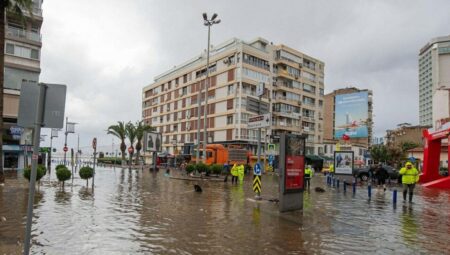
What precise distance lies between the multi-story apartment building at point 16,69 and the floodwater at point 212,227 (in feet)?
80.9

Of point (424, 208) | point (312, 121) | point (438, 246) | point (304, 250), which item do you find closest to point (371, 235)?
point (438, 246)

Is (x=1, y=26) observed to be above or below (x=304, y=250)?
above

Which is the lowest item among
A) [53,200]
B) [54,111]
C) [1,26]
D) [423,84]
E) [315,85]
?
[53,200]

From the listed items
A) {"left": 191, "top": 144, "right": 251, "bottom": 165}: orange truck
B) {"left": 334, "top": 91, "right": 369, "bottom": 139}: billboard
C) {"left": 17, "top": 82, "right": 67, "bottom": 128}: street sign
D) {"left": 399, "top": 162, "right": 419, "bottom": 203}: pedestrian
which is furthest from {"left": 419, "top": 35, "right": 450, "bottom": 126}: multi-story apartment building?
{"left": 17, "top": 82, "right": 67, "bottom": 128}: street sign

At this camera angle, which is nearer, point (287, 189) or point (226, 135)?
point (287, 189)

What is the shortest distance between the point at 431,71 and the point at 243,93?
107 m

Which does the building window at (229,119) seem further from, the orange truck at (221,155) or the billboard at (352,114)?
the orange truck at (221,155)

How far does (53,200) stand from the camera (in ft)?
47.1

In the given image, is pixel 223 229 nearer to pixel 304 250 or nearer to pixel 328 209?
pixel 304 250

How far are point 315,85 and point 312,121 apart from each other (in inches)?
289

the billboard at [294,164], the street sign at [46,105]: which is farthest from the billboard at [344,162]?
the street sign at [46,105]

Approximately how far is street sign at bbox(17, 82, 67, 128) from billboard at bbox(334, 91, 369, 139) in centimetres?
4544

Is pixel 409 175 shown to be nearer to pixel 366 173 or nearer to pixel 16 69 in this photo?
pixel 366 173

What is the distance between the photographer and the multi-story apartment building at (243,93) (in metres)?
64.2
